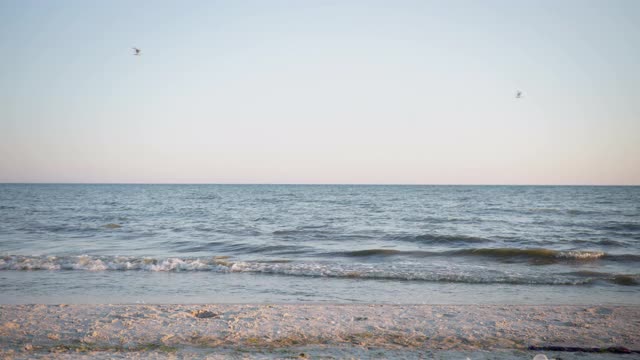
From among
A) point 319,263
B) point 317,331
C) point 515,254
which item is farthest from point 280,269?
point 515,254

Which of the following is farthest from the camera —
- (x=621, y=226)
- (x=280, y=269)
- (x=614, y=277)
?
(x=621, y=226)

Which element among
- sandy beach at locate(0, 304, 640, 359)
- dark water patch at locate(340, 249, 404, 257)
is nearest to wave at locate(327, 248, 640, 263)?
dark water patch at locate(340, 249, 404, 257)

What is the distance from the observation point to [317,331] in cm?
635

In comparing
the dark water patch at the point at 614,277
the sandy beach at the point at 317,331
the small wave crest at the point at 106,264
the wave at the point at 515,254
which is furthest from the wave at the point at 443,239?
the sandy beach at the point at 317,331

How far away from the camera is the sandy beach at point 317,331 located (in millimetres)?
5480

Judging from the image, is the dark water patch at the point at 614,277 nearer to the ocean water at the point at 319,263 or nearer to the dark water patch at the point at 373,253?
the ocean water at the point at 319,263

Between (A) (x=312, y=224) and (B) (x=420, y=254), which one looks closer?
(B) (x=420, y=254)

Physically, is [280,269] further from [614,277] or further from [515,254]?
[515,254]

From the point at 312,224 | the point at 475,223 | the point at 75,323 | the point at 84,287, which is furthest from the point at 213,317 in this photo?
the point at 475,223

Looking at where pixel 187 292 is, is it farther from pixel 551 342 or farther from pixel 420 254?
pixel 420 254

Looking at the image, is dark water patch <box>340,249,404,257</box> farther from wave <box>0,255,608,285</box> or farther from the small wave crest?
the small wave crest

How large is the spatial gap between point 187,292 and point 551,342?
7239 millimetres

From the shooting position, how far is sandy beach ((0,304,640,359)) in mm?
5480

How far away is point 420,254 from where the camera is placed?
16.5 metres
